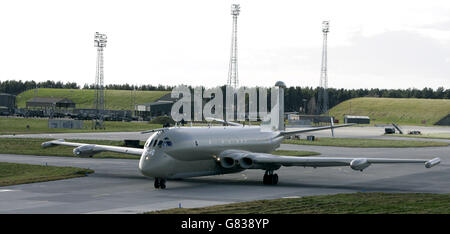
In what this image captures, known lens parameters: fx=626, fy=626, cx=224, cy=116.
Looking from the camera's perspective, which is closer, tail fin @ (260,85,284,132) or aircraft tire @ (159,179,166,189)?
aircraft tire @ (159,179,166,189)

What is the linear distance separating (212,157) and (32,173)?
1297 centimetres

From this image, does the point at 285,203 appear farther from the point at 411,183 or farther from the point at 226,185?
the point at 411,183

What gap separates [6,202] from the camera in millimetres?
27906

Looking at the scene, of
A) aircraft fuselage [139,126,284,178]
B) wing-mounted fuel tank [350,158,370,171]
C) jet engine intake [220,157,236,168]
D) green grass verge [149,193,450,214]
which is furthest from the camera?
jet engine intake [220,157,236,168]

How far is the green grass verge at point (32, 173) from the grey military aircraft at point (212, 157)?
279 cm

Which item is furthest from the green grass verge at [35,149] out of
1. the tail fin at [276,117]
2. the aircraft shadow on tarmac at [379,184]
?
the aircraft shadow on tarmac at [379,184]

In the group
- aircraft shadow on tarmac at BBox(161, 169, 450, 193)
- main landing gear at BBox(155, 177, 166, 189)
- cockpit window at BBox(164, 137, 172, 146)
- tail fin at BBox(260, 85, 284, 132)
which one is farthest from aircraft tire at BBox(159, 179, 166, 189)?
tail fin at BBox(260, 85, 284, 132)

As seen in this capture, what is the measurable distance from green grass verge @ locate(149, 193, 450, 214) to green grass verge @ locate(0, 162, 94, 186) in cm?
1479

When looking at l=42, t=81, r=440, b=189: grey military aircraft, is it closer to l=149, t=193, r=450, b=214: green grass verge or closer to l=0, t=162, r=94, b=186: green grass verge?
l=0, t=162, r=94, b=186: green grass verge

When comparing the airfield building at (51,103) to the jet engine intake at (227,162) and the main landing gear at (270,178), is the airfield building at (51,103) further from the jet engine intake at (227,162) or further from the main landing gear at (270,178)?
the main landing gear at (270,178)

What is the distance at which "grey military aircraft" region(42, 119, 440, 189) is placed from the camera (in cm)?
3312

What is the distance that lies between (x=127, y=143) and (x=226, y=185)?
28977 millimetres
